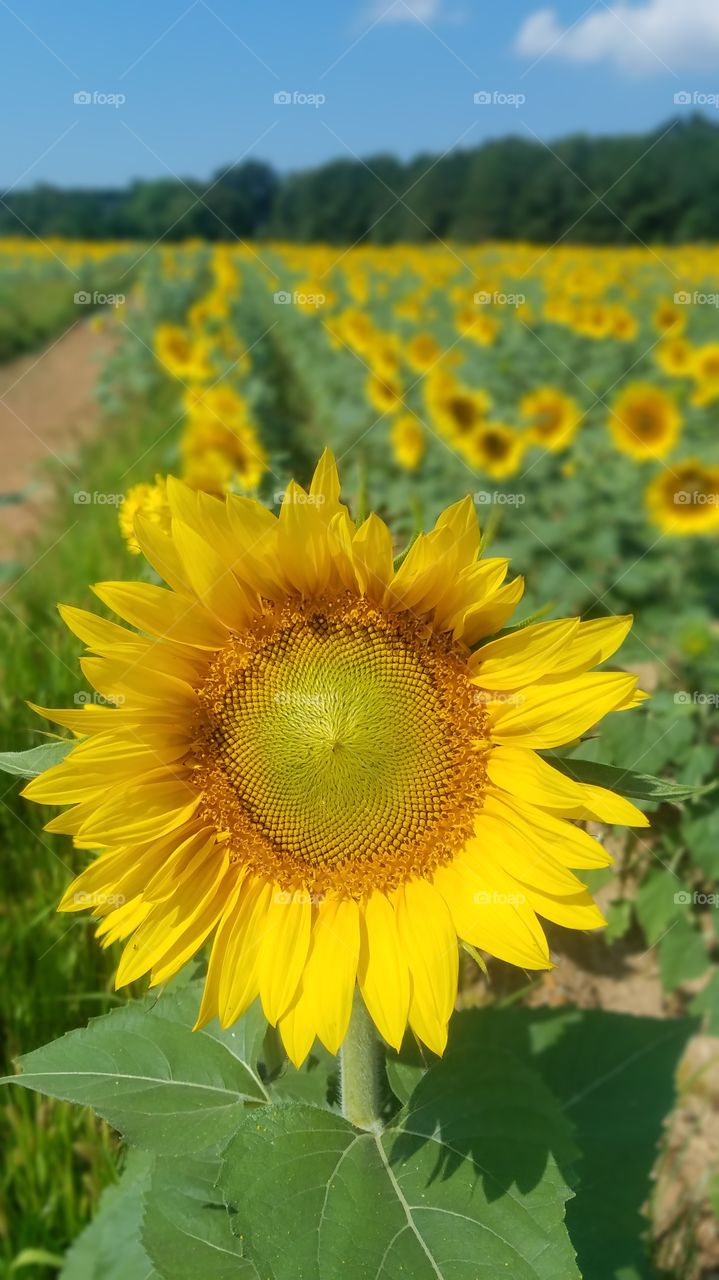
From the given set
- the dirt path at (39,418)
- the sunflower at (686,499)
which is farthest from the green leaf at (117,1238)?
the sunflower at (686,499)

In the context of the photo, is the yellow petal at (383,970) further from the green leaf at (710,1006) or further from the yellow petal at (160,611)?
the green leaf at (710,1006)

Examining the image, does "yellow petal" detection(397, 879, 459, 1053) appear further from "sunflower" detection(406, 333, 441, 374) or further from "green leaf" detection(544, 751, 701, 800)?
"sunflower" detection(406, 333, 441, 374)

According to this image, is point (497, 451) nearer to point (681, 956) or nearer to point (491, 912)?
point (681, 956)

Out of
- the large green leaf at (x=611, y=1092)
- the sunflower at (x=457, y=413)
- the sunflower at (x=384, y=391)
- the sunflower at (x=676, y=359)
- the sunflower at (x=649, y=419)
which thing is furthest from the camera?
the sunflower at (x=676, y=359)

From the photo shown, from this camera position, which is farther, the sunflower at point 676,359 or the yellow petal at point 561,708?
the sunflower at point 676,359

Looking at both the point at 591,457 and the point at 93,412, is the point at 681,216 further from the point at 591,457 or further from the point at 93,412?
the point at 591,457

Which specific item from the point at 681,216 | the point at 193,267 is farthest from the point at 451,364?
the point at 681,216

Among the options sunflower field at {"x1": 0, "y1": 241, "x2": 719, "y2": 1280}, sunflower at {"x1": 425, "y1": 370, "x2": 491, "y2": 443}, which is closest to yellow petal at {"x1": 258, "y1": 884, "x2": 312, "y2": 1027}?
sunflower field at {"x1": 0, "y1": 241, "x2": 719, "y2": 1280}

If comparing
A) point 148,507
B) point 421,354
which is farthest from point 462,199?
point 148,507
